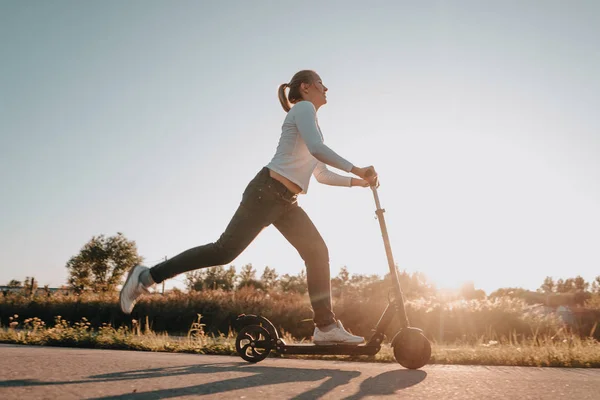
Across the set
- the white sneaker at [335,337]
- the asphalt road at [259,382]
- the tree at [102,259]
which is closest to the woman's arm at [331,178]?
the white sneaker at [335,337]

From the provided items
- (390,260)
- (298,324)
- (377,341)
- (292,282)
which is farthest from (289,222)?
(292,282)

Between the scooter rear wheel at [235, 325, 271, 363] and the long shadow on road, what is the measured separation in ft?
2.20

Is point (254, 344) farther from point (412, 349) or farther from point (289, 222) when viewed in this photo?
point (412, 349)

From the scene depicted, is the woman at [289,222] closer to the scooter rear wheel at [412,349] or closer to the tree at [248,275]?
the scooter rear wheel at [412,349]

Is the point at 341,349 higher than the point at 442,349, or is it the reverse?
the point at 341,349

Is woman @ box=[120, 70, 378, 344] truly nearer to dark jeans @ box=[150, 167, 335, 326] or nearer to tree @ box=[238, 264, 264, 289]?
dark jeans @ box=[150, 167, 335, 326]

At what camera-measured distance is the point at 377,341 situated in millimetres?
3713

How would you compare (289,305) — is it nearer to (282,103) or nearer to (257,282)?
(282,103)

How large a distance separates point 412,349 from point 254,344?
127 centimetres

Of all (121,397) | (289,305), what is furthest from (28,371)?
(289,305)

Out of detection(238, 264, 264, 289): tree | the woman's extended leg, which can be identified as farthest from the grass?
detection(238, 264, 264, 289): tree

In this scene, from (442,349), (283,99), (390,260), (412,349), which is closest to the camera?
(412,349)

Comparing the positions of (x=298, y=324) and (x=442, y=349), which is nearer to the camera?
(x=442, y=349)

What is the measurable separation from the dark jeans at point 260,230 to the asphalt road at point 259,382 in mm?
824
